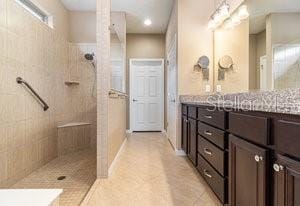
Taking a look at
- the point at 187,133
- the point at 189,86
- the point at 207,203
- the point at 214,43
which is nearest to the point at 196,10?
the point at 214,43

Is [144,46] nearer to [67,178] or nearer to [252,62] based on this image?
[252,62]

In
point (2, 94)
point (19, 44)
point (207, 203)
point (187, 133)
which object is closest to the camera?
point (207, 203)

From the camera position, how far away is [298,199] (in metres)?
0.90

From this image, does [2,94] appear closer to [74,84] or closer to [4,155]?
[4,155]

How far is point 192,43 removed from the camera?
381cm

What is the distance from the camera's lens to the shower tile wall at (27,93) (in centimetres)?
234

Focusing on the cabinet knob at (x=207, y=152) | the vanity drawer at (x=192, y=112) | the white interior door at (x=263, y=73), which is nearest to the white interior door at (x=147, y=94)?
the vanity drawer at (x=192, y=112)

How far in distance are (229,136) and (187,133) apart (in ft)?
5.51

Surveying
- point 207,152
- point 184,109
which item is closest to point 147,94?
point 184,109

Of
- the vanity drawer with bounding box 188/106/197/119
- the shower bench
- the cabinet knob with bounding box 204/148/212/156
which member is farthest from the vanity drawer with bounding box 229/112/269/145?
the shower bench

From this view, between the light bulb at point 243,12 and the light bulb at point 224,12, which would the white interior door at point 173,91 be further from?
the light bulb at point 243,12

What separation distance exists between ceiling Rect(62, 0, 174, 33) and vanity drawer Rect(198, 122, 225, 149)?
288 cm

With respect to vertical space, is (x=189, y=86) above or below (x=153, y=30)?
below

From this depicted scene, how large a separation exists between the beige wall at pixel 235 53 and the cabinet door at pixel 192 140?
744 millimetres
